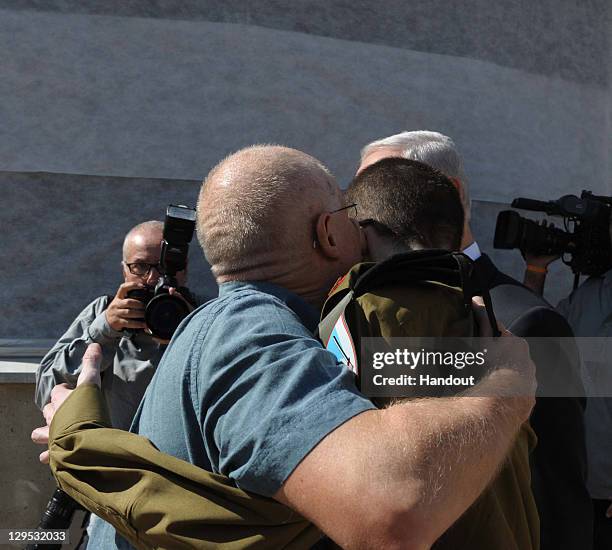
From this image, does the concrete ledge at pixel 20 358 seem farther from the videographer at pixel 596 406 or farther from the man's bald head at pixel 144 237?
the videographer at pixel 596 406

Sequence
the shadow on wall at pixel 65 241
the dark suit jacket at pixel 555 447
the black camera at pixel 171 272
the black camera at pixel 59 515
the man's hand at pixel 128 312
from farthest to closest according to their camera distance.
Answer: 1. the shadow on wall at pixel 65 241
2. the black camera at pixel 59 515
3. the man's hand at pixel 128 312
4. the black camera at pixel 171 272
5. the dark suit jacket at pixel 555 447

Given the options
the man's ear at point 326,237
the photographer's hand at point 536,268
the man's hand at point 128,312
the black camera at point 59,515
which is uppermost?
the man's ear at point 326,237

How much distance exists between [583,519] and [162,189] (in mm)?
2609

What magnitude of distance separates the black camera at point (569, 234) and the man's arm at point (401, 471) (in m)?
2.02

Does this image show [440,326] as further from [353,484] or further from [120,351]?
[120,351]

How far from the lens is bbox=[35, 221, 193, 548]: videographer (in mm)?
2605

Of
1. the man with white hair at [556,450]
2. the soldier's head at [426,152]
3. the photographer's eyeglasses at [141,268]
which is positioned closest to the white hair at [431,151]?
the soldier's head at [426,152]

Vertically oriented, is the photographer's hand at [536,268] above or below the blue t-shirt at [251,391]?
below

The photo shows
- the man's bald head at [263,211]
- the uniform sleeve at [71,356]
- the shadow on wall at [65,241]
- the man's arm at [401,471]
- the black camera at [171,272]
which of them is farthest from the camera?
the shadow on wall at [65,241]

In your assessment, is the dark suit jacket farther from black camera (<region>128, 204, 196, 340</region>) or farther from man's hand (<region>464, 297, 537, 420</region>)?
black camera (<region>128, 204, 196, 340</region>)

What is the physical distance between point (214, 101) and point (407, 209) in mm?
2536

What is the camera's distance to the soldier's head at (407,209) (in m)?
1.35

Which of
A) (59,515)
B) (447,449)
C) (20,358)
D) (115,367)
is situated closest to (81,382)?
(447,449)

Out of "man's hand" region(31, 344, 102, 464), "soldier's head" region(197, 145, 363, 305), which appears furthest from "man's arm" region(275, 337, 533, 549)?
"man's hand" region(31, 344, 102, 464)
